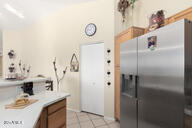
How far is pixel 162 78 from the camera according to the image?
101cm

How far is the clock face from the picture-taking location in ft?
9.60

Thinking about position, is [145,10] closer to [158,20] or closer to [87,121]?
[158,20]

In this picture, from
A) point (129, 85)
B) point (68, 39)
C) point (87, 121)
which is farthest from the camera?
point (68, 39)

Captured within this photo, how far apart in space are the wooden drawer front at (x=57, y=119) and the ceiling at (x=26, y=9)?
2.98 metres

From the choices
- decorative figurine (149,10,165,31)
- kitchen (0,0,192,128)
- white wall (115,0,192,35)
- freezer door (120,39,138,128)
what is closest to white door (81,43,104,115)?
kitchen (0,0,192,128)

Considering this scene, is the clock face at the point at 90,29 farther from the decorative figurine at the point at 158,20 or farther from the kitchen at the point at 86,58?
the decorative figurine at the point at 158,20

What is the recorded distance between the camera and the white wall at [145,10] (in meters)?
1.67

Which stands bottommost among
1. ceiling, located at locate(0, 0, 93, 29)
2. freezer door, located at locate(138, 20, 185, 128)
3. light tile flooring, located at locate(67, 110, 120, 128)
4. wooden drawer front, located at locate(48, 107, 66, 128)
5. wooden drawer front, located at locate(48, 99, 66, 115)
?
light tile flooring, located at locate(67, 110, 120, 128)

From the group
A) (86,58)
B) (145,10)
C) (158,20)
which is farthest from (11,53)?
(158,20)

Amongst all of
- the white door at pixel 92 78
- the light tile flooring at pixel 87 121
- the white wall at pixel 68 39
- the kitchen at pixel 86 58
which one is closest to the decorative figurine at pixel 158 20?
the kitchen at pixel 86 58

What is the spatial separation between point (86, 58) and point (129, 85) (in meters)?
1.72

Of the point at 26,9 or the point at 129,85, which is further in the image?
the point at 26,9

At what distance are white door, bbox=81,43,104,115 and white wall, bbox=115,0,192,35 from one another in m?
0.82

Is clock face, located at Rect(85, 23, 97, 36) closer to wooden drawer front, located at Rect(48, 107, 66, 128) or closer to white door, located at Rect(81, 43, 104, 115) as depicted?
white door, located at Rect(81, 43, 104, 115)
